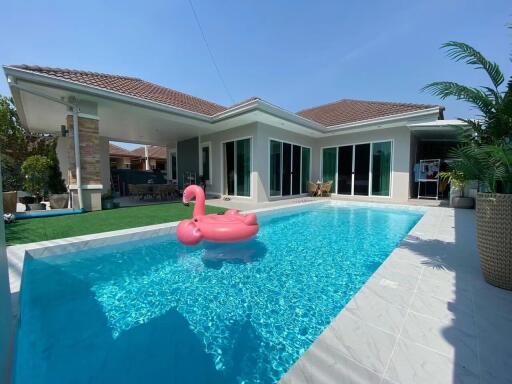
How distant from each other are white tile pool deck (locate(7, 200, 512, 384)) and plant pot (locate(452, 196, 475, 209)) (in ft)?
23.4

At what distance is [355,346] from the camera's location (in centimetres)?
164

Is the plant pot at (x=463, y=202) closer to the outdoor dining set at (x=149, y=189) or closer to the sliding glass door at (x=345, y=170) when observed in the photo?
the sliding glass door at (x=345, y=170)

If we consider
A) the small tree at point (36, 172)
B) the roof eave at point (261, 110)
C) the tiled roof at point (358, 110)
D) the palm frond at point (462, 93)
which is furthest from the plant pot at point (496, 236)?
the small tree at point (36, 172)

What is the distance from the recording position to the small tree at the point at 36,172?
7934 millimetres

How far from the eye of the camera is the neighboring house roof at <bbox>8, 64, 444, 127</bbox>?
649cm

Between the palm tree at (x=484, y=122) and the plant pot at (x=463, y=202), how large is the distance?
7.37m

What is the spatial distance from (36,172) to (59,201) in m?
1.70

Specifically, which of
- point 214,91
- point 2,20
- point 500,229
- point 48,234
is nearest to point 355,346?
point 500,229

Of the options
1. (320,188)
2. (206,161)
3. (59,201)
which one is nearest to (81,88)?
(59,201)

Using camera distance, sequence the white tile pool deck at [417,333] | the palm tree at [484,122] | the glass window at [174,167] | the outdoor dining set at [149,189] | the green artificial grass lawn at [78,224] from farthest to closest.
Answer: the glass window at [174,167] < the outdoor dining set at [149,189] < the green artificial grass lawn at [78,224] < the palm tree at [484,122] < the white tile pool deck at [417,333]

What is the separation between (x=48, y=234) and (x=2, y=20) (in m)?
5.97

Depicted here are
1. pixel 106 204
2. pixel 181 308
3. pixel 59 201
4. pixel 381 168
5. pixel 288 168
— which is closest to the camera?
pixel 181 308

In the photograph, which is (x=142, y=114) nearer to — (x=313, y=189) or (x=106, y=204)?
(x=106, y=204)

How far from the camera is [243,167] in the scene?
1034 cm
